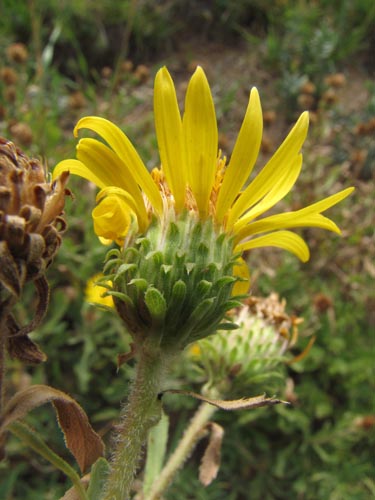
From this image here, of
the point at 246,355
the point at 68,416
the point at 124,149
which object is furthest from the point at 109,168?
the point at 246,355

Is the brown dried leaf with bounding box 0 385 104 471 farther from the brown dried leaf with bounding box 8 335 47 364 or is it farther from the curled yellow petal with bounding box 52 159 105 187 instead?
the curled yellow petal with bounding box 52 159 105 187

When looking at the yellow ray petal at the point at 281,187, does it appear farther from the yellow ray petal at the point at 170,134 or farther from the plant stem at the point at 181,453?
the plant stem at the point at 181,453

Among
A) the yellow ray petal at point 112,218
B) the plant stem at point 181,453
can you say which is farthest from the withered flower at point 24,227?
the plant stem at point 181,453

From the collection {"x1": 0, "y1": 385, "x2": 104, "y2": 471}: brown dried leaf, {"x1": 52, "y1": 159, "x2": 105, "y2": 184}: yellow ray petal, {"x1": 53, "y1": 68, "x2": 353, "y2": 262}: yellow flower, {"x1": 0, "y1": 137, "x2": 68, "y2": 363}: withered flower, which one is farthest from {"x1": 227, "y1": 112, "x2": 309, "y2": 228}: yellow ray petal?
{"x1": 0, "y1": 385, "x2": 104, "y2": 471}: brown dried leaf

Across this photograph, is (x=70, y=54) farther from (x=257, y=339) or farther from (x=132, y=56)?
(x=257, y=339)

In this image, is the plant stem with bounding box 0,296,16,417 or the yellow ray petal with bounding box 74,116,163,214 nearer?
the plant stem with bounding box 0,296,16,417

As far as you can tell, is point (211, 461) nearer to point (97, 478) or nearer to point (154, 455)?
point (154, 455)
